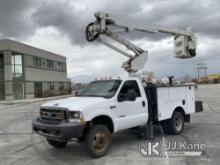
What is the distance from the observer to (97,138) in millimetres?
7082

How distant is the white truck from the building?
30480 mm

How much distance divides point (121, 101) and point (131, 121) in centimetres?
69

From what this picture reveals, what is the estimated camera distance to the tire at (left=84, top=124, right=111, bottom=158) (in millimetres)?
6863

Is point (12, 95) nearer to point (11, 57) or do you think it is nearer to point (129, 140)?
point (11, 57)

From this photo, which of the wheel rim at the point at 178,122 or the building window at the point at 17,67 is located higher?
the building window at the point at 17,67

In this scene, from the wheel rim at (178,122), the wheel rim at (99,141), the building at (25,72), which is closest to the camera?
the wheel rim at (99,141)

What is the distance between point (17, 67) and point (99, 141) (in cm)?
3497

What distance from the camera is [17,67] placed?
39625mm

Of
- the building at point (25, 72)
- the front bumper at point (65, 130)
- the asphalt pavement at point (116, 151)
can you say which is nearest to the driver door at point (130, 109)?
the asphalt pavement at point (116, 151)

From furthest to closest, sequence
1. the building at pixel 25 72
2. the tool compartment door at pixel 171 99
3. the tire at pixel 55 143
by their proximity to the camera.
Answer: the building at pixel 25 72 → the tool compartment door at pixel 171 99 → the tire at pixel 55 143

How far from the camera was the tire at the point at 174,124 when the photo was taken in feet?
31.2

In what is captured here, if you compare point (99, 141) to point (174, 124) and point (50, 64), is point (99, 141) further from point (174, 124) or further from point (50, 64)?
point (50, 64)

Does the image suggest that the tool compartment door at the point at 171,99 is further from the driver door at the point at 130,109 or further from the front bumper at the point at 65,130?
the front bumper at the point at 65,130

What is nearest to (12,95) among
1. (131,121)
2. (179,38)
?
(179,38)
